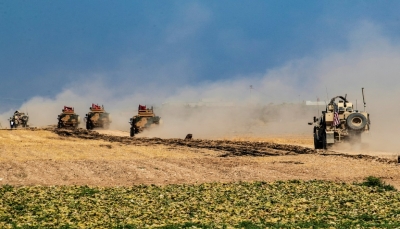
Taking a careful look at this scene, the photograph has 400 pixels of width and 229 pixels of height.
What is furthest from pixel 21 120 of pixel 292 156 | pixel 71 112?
Answer: pixel 292 156

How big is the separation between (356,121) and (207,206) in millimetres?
24584

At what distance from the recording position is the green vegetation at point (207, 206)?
A: 48.3 feet

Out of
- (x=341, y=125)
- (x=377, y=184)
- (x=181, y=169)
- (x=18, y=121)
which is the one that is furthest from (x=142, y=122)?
(x=377, y=184)

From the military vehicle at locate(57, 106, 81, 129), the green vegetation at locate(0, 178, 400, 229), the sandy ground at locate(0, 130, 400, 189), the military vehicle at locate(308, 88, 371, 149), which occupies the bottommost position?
the green vegetation at locate(0, 178, 400, 229)

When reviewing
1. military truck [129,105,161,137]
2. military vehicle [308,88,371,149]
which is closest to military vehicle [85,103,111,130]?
military truck [129,105,161,137]

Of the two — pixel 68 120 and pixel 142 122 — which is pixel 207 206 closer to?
pixel 142 122

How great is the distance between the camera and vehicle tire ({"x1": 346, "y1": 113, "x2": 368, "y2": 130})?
1554 inches

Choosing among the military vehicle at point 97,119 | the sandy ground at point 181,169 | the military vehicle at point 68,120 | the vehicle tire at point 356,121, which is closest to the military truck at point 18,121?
the military vehicle at point 68,120

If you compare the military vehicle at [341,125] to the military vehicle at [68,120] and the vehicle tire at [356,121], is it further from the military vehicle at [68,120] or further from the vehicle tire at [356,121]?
the military vehicle at [68,120]

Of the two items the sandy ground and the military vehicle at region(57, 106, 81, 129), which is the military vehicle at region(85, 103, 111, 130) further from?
the sandy ground

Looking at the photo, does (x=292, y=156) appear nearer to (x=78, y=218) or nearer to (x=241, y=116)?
(x=78, y=218)

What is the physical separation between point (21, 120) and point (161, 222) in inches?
3114

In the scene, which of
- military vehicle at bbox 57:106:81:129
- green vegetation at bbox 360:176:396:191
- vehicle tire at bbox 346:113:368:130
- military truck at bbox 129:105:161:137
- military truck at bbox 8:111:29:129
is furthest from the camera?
military truck at bbox 8:111:29:129

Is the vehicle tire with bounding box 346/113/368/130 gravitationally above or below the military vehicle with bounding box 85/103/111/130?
below
